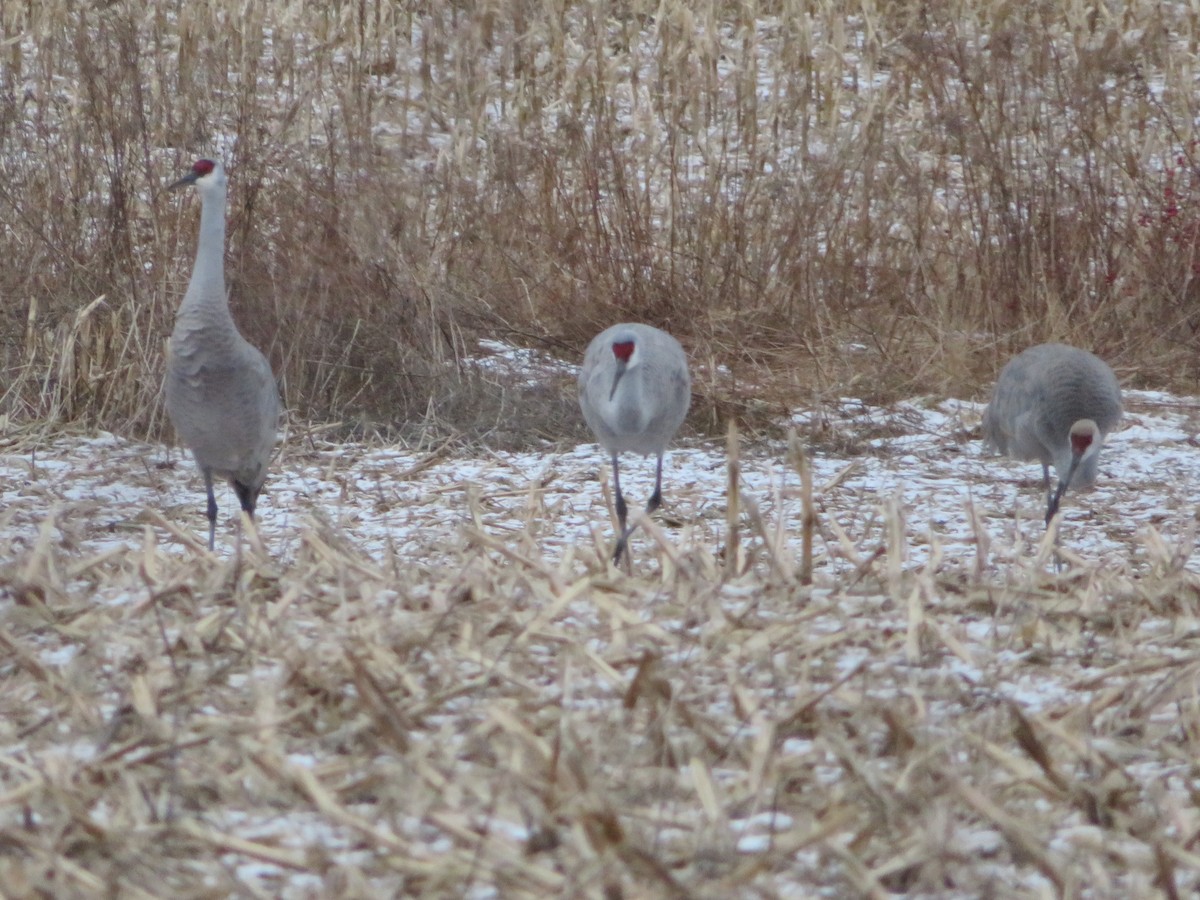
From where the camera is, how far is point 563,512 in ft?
16.0

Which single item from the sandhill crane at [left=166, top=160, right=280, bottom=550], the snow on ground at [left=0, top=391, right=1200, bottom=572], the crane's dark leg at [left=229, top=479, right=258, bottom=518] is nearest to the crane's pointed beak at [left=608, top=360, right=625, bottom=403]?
the snow on ground at [left=0, top=391, right=1200, bottom=572]

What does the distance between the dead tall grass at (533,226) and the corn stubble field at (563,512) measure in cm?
3

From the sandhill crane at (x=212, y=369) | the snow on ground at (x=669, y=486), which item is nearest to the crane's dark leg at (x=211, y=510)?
the sandhill crane at (x=212, y=369)

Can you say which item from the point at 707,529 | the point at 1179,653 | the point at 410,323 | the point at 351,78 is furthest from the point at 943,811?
the point at 351,78

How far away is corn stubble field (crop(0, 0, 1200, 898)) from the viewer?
2100 millimetres

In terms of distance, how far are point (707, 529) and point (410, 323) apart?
6.65 ft

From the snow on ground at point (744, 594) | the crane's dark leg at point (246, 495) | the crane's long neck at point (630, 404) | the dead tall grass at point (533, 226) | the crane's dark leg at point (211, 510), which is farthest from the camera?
the dead tall grass at point (533, 226)

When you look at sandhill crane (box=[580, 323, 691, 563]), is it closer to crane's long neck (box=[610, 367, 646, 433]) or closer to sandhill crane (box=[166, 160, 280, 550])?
crane's long neck (box=[610, 367, 646, 433])

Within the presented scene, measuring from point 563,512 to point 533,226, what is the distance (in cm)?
232

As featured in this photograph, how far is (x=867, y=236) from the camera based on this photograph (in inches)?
279

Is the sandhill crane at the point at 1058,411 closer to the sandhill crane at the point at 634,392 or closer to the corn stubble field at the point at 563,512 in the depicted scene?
the corn stubble field at the point at 563,512

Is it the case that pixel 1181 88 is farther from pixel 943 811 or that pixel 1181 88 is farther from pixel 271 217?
pixel 943 811

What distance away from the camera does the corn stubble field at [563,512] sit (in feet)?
6.89

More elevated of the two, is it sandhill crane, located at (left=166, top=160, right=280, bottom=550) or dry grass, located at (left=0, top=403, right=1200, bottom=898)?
sandhill crane, located at (left=166, top=160, right=280, bottom=550)
